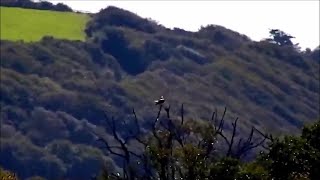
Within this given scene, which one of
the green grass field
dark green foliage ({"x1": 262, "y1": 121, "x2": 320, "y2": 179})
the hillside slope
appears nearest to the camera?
dark green foliage ({"x1": 262, "y1": 121, "x2": 320, "y2": 179})

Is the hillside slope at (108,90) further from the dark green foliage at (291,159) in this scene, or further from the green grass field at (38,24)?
the dark green foliage at (291,159)

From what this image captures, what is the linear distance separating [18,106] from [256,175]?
133067 mm

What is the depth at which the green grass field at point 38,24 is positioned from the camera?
180 metres

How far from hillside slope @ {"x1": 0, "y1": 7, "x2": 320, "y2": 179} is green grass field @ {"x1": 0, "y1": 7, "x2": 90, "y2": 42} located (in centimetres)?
298

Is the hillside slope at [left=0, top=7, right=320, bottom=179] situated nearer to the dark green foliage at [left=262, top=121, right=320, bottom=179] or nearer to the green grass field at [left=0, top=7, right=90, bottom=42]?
the green grass field at [left=0, top=7, right=90, bottom=42]

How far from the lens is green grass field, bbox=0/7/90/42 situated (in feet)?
591

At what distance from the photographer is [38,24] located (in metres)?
185

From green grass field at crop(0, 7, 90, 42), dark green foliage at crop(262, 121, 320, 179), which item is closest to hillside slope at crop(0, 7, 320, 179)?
green grass field at crop(0, 7, 90, 42)

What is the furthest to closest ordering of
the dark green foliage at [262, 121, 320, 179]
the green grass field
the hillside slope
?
the green grass field < the hillside slope < the dark green foliage at [262, 121, 320, 179]

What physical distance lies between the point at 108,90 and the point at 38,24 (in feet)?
79.0

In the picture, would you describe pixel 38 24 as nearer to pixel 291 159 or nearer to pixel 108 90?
pixel 108 90

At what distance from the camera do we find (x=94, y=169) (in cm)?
13912

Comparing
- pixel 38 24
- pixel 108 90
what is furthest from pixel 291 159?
pixel 38 24

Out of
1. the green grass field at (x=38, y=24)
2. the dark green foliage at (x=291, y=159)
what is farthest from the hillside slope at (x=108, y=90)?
the dark green foliage at (x=291, y=159)
